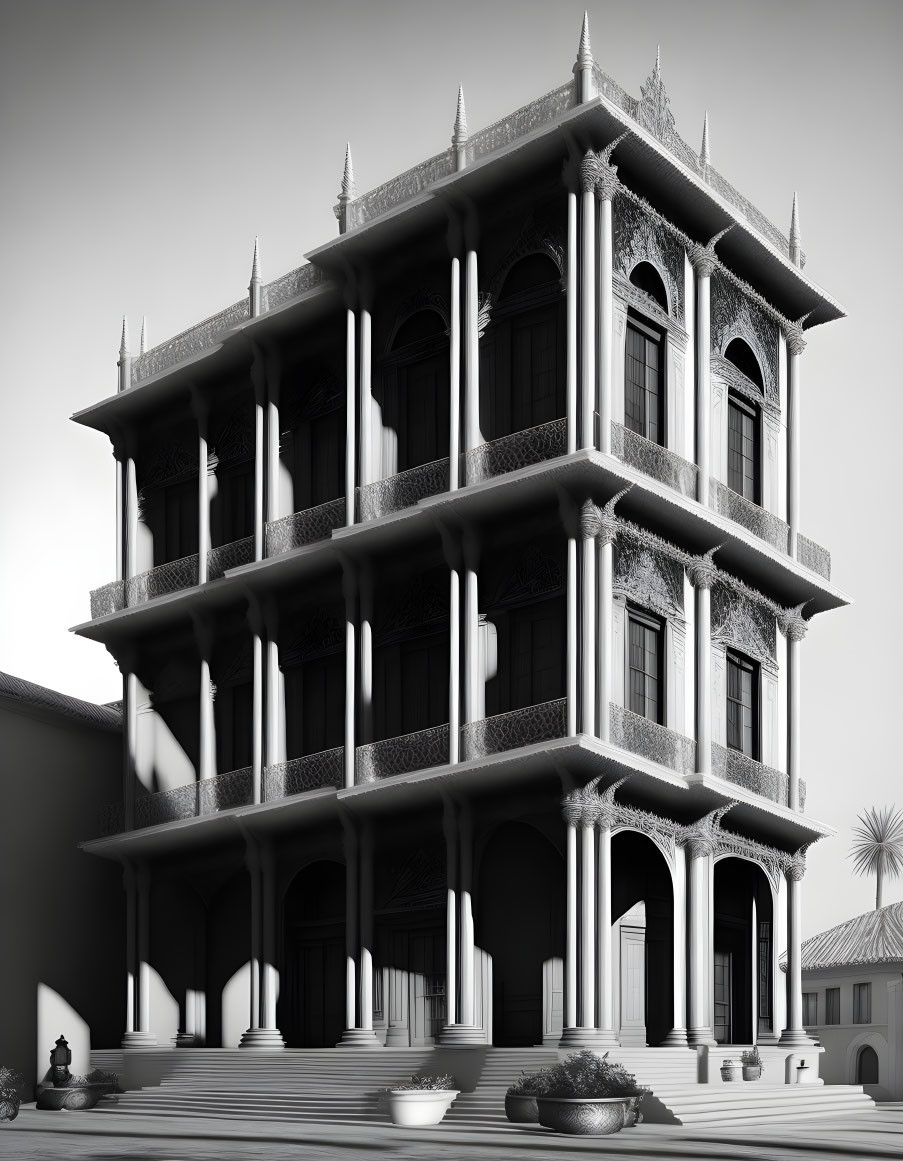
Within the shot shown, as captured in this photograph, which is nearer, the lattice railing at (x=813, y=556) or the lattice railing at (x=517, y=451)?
the lattice railing at (x=517, y=451)

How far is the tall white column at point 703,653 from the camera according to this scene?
31609mm

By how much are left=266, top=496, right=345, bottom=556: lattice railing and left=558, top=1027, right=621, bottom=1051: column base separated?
11.1 m

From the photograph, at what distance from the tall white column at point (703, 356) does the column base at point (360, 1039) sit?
11.4 m

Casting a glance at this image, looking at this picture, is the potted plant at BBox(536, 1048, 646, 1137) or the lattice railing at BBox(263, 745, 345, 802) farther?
the lattice railing at BBox(263, 745, 345, 802)

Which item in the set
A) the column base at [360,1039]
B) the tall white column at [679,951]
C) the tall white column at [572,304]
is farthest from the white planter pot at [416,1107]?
the tall white column at [572,304]

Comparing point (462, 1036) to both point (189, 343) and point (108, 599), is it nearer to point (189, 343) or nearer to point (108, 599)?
point (108, 599)

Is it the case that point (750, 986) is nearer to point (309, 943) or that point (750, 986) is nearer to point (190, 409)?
point (309, 943)

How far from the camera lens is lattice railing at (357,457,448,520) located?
32.0 metres

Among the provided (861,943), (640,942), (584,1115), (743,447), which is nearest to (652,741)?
(640,942)

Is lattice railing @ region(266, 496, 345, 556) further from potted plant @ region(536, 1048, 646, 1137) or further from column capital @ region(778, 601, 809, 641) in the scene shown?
potted plant @ region(536, 1048, 646, 1137)

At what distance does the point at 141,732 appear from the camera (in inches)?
1532

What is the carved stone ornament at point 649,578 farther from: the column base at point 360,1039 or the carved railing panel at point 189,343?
the carved railing panel at point 189,343

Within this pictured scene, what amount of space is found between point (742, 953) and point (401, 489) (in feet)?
37.2

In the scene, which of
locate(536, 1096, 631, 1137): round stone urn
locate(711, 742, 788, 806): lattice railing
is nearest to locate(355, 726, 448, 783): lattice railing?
locate(711, 742, 788, 806): lattice railing
